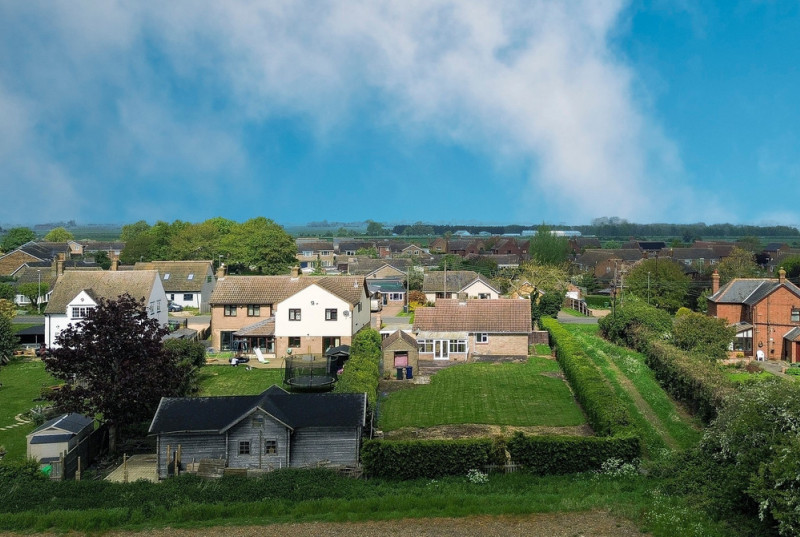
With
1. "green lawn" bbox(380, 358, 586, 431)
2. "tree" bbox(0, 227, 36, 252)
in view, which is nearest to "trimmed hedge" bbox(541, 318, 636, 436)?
"green lawn" bbox(380, 358, 586, 431)

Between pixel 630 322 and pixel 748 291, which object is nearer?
pixel 630 322

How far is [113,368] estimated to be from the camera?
2703cm

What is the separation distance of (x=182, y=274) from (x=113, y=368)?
47859 mm

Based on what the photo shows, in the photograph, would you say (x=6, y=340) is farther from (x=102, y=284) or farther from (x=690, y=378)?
(x=690, y=378)

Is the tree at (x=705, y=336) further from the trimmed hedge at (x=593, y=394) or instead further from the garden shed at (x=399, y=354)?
the garden shed at (x=399, y=354)

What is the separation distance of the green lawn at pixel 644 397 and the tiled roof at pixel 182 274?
40429mm

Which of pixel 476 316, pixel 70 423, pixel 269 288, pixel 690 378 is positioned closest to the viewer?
pixel 70 423

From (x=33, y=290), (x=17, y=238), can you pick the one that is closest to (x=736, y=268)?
(x=33, y=290)

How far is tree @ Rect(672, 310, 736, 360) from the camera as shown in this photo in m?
42.7

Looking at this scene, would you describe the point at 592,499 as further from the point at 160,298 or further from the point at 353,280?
the point at 160,298

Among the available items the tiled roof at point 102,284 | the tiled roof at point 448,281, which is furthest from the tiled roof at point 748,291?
the tiled roof at point 102,284

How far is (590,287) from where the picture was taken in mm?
94750

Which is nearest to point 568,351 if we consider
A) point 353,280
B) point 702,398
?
point 702,398

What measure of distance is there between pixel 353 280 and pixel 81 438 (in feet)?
88.4
